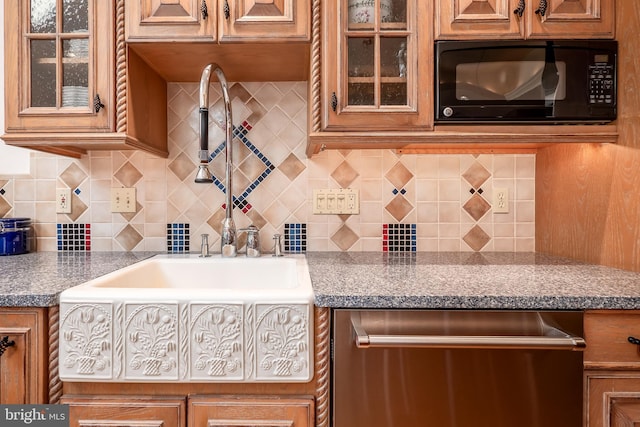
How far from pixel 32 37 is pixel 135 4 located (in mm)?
344

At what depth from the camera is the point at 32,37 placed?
1260mm

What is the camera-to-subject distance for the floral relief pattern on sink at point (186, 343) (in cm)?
90

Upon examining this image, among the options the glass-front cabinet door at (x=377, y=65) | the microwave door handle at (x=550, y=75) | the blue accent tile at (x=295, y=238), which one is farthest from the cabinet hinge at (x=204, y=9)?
the microwave door handle at (x=550, y=75)

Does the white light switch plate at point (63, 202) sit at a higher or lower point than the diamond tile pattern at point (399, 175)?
lower

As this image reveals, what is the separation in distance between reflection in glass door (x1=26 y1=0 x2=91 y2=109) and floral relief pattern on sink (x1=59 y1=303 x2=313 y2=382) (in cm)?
73

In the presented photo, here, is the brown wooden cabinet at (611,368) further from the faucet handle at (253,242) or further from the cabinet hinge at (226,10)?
the cabinet hinge at (226,10)

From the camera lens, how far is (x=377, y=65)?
1235mm

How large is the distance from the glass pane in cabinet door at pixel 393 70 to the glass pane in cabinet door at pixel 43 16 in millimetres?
1034

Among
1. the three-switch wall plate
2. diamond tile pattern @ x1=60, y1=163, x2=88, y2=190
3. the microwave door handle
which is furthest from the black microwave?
diamond tile pattern @ x1=60, y1=163, x2=88, y2=190

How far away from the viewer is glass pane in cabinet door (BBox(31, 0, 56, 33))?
1267 mm

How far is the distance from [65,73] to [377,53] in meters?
0.98

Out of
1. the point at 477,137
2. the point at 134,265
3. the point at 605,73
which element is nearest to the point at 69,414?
the point at 134,265

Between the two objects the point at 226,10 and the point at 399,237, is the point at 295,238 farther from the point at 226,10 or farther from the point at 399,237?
the point at 226,10

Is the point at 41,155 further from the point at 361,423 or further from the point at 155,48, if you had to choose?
the point at 361,423
